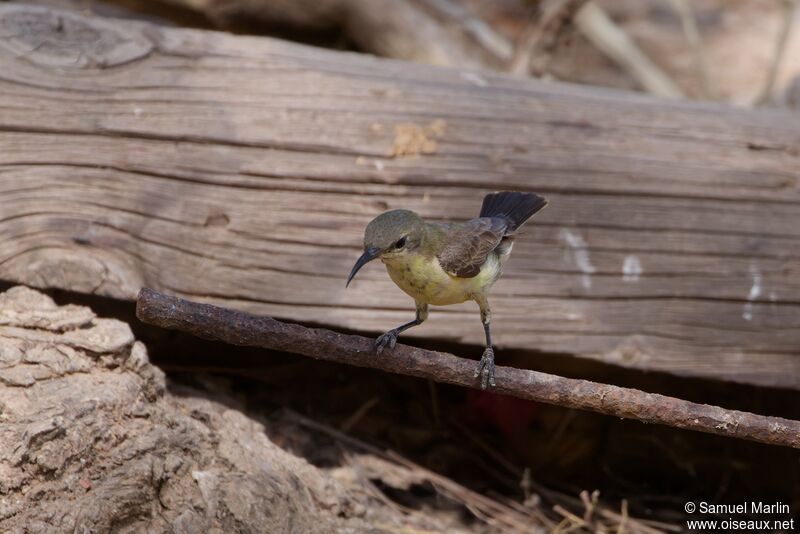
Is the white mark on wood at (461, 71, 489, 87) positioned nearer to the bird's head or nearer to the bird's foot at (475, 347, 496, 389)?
the bird's head

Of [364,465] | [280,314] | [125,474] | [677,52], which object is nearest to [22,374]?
[125,474]

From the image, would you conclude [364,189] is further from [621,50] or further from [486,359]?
[621,50]

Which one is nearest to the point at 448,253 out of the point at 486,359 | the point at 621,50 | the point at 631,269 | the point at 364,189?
the point at 486,359

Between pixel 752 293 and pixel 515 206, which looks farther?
pixel 752 293

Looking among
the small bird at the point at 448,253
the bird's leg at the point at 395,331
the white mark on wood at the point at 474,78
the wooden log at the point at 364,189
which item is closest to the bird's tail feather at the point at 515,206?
the small bird at the point at 448,253

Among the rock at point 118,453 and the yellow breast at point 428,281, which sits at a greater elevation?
the yellow breast at point 428,281

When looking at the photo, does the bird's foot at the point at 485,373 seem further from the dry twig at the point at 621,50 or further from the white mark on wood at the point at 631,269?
the dry twig at the point at 621,50
